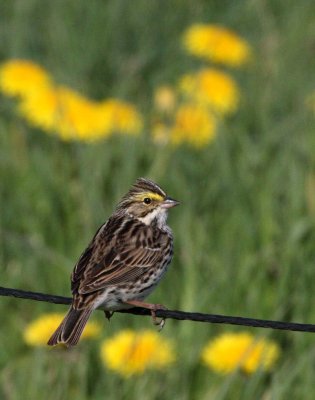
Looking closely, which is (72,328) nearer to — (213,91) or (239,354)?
(239,354)

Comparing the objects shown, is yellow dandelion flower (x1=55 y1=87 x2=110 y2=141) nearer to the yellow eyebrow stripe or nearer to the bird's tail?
the yellow eyebrow stripe

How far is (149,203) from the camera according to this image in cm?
643

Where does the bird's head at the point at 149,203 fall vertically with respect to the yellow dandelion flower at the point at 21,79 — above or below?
below

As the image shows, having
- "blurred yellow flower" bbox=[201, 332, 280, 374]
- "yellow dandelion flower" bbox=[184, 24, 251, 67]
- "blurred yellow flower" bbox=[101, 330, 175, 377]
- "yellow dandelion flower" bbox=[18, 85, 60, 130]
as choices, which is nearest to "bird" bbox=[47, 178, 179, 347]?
"blurred yellow flower" bbox=[101, 330, 175, 377]

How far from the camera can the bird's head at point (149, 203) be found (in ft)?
21.0

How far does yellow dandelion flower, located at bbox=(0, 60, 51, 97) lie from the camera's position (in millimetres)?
9812

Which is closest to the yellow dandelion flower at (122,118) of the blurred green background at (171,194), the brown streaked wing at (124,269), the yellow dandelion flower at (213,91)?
the blurred green background at (171,194)

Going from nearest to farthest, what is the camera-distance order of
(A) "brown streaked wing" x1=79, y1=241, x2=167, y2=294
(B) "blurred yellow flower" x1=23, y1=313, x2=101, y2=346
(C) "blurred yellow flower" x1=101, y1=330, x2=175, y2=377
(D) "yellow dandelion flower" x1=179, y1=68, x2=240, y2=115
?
(A) "brown streaked wing" x1=79, y1=241, x2=167, y2=294 < (C) "blurred yellow flower" x1=101, y1=330, x2=175, y2=377 < (B) "blurred yellow flower" x1=23, y1=313, x2=101, y2=346 < (D) "yellow dandelion flower" x1=179, y1=68, x2=240, y2=115

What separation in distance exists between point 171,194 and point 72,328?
9.97 ft

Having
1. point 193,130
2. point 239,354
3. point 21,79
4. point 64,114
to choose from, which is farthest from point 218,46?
point 239,354

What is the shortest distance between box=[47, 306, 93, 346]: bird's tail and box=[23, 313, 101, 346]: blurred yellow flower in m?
1.17

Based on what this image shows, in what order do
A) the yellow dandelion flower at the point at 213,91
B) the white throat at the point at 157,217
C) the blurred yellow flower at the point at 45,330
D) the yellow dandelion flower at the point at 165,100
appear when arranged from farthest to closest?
the yellow dandelion flower at the point at 213,91
the yellow dandelion flower at the point at 165,100
the blurred yellow flower at the point at 45,330
the white throat at the point at 157,217

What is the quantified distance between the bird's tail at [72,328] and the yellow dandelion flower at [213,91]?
172 inches

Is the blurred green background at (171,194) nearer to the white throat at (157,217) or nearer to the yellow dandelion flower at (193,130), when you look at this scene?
the yellow dandelion flower at (193,130)
